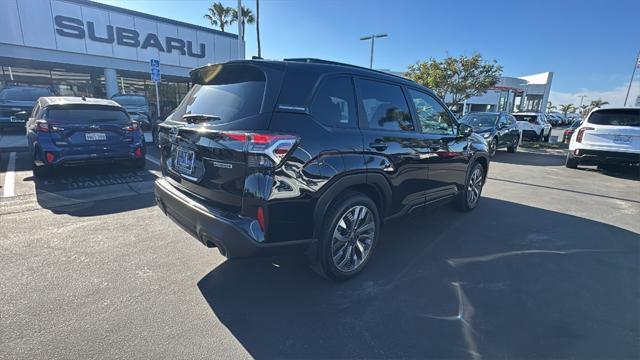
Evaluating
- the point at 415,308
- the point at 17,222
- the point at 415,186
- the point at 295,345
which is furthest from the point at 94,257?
the point at 415,186

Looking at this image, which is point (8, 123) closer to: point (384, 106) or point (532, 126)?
point (384, 106)

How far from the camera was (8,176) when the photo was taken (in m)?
6.21

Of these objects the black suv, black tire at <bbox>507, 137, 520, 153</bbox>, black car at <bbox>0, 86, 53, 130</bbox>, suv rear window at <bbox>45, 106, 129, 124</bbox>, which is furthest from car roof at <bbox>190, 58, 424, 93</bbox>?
black car at <bbox>0, 86, 53, 130</bbox>

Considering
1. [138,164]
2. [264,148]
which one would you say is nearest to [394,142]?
[264,148]

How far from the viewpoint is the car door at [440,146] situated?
3.76m

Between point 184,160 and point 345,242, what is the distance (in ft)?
5.30

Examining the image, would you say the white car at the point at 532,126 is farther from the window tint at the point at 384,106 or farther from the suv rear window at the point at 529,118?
the window tint at the point at 384,106

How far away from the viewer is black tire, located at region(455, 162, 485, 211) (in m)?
4.88

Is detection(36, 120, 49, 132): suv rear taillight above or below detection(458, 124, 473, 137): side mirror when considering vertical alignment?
below

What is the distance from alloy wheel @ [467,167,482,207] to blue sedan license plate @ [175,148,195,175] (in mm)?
4071

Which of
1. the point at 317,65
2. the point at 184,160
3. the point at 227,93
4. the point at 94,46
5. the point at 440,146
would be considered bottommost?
the point at 184,160

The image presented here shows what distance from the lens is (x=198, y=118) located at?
2.75 meters

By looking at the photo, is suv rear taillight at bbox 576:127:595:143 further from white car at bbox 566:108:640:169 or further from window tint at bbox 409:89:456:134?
window tint at bbox 409:89:456:134

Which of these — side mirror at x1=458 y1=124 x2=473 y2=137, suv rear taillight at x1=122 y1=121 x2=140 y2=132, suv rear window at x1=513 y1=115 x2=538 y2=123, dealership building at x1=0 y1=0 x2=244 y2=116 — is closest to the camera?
side mirror at x1=458 y1=124 x2=473 y2=137
